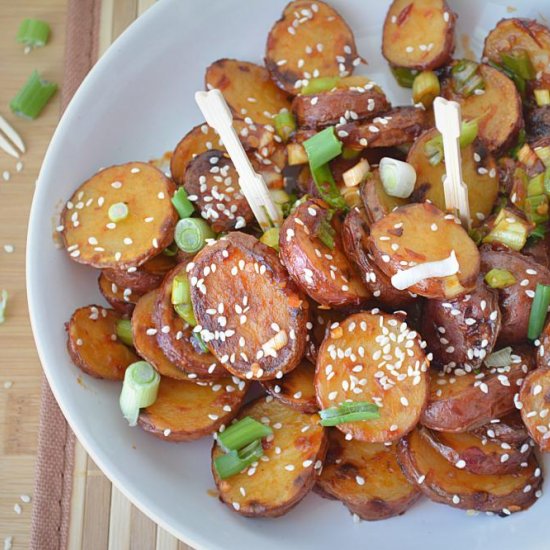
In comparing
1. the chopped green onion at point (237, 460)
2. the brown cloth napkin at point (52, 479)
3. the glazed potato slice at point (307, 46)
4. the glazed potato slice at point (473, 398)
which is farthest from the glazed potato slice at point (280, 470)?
the glazed potato slice at point (307, 46)

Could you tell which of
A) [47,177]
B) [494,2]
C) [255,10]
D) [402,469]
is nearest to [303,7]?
[255,10]

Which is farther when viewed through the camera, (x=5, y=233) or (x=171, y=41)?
(x=5, y=233)

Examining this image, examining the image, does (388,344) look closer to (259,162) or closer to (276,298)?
(276,298)

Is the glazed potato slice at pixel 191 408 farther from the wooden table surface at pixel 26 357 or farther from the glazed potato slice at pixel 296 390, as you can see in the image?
the wooden table surface at pixel 26 357

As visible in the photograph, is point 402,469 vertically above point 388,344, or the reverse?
point 388,344

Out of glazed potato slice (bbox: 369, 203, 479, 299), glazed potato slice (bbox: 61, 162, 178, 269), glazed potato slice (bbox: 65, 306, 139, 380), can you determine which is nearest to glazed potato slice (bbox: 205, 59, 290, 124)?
glazed potato slice (bbox: 61, 162, 178, 269)

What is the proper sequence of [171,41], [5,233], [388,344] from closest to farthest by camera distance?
1. [388,344]
2. [171,41]
3. [5,233]

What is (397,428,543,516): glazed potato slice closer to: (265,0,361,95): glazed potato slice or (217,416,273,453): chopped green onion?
(217,416,273,453): chopped green onion
